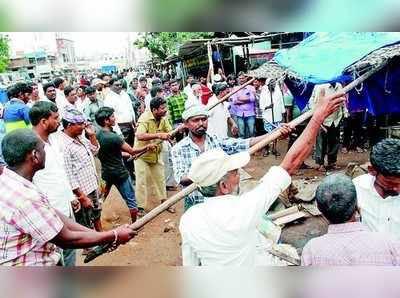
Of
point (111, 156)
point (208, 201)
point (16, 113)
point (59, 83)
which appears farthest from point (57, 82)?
point (208, 201)

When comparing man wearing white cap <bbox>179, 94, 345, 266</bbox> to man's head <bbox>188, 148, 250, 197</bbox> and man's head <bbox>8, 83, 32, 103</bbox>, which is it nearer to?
man's head <bbox>188, 148, 250, 197</bbox>

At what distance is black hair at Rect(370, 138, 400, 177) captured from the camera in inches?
78.3

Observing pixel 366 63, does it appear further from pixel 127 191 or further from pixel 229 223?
pixel 127 191

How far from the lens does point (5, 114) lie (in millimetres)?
4668

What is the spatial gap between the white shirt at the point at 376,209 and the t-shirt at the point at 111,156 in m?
2.83

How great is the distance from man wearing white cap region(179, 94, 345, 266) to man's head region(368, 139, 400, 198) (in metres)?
0.53

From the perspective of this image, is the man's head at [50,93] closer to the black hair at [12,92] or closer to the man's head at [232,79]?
the black hair at [12,92]

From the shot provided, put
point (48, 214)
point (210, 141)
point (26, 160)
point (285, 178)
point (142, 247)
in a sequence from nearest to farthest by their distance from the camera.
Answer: point (285, 178) < point (48, 214) < point (26, 160) < point (210, 141) < point (142, 247)

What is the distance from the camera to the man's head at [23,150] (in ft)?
6.42

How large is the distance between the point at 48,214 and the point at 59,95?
15.7 feet

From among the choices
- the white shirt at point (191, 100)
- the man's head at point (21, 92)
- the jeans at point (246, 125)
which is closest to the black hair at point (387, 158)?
the man's head at point (21, 92)

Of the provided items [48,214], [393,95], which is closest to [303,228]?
[393,95]

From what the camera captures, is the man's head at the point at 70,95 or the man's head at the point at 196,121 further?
the man's head at the point at 70,95
